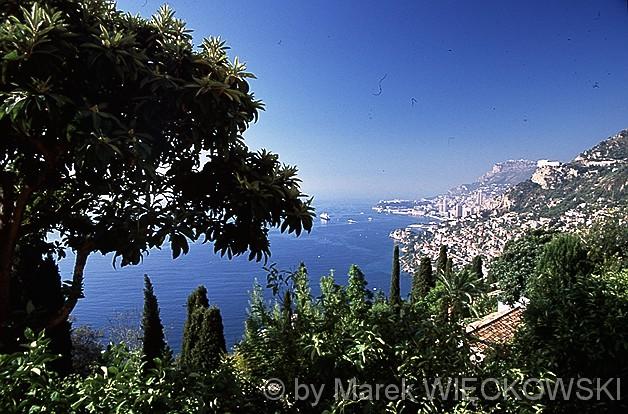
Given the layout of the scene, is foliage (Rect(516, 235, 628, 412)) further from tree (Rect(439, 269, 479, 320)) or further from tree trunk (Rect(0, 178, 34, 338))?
tree trunk (Rect(0, 178, 34, 338))

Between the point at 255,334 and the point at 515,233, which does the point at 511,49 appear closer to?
the point at 515,233

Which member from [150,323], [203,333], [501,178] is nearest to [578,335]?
[203,333]

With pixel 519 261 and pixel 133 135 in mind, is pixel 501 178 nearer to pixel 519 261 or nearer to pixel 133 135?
pixel 519 261

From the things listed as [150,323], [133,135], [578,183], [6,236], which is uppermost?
[578,183]

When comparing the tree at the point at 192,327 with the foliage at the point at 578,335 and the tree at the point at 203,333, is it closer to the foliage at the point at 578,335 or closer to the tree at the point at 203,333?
the tree at the point at 203,333

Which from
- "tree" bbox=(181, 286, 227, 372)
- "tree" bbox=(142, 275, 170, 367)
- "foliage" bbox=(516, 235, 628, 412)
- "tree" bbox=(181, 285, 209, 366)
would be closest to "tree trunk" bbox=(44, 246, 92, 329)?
"foliage" bbox=(516, 235, 628, 412)

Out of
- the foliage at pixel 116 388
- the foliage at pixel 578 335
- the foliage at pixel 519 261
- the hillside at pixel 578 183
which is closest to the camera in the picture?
the foliage at pixel 116 388

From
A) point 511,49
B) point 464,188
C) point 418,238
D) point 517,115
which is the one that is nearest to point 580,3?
point 511,49

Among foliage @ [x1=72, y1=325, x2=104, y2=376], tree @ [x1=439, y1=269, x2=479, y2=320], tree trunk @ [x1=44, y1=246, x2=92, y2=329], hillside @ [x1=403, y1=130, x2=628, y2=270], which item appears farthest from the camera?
hillside @ [x1=403, y1=130, x2=628, y2=270]

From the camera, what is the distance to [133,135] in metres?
0.98

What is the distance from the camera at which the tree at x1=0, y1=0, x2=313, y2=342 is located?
0.95m

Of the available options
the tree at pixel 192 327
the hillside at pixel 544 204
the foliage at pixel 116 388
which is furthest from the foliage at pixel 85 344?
the hillside at pixel 544 204

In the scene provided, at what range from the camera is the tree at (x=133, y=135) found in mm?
947

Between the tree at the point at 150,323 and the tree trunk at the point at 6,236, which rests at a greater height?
the tree trunk at the point at 6,236
